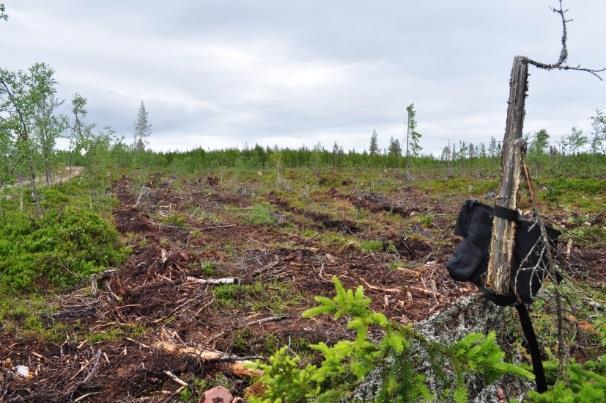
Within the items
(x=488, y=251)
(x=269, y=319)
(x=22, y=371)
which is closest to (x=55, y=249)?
(x=22, y=371)

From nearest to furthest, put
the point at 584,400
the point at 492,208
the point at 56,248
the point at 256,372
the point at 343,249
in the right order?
the point at 584,400 → the point at 492,208 → the point at 256,372 → the point at 56,248 → the point at 343,249

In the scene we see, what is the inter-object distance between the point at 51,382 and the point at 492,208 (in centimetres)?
472

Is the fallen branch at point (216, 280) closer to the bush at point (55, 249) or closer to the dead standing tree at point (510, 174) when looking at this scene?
the bush at point (55, 249)

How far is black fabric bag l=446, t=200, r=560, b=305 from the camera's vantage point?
98.4 inches

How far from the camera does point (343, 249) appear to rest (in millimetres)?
9750

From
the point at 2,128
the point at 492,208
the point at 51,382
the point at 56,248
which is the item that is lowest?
the point at 51,382

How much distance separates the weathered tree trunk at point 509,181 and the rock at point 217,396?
2.66 m

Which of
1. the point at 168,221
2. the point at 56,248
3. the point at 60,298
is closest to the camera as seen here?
the point at 60,298

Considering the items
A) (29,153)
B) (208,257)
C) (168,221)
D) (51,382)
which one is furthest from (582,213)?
(29,153)

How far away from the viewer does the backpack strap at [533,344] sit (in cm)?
253

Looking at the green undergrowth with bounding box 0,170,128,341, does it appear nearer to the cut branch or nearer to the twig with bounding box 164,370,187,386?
the cut branch

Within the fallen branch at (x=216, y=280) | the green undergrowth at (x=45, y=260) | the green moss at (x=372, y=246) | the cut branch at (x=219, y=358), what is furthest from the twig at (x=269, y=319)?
the green moss at (x=372, y=246)

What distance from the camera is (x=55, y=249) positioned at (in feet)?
28.1

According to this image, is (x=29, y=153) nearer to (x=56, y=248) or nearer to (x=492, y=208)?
(x=56, y=248)
